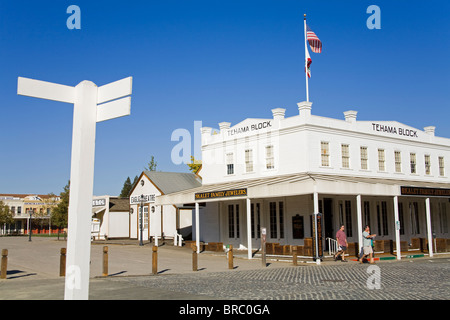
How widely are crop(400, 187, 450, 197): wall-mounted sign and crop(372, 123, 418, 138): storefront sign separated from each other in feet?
19.1

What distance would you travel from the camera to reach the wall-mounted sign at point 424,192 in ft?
78.4

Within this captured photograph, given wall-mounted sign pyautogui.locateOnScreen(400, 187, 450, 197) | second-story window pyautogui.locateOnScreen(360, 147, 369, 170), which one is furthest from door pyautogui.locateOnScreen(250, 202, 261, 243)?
wall-mounted sign pyautogui.locateOnScreen(400, 187, 450, 197)

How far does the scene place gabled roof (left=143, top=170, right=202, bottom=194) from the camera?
39.4 meters

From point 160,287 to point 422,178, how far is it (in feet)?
82.0

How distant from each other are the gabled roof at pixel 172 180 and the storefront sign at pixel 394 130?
1713 centimetres

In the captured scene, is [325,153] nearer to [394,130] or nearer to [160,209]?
[394,130]

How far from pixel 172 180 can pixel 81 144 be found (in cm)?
3578

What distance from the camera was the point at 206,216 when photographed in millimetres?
32438

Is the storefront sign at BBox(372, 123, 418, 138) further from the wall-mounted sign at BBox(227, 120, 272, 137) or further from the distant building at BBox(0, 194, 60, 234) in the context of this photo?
the distant building at BBox(0, 194, 60, 234)

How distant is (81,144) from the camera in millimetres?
5789

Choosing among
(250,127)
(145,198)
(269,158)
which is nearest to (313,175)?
(269,158)

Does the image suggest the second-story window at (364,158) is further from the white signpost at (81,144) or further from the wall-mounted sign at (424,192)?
the white signpost at (81,144)

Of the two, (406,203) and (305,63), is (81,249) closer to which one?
(305,63)
